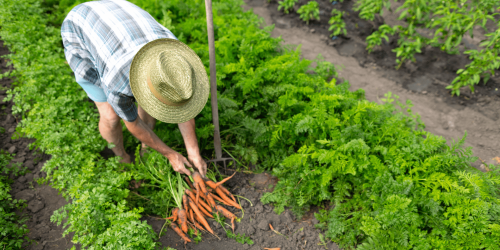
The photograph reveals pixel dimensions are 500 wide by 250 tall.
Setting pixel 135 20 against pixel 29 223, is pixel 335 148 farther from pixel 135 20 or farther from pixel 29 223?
pixel 29 223

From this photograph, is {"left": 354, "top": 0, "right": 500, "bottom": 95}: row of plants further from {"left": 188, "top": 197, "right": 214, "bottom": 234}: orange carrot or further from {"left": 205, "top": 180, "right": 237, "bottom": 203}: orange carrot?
{"left": 188, "top": 197, "right": 214, "bottom": 234}: orange carrot

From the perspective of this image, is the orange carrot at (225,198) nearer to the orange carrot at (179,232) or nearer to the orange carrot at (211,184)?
the orange carrot at (211,184)

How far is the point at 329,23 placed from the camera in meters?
5.68

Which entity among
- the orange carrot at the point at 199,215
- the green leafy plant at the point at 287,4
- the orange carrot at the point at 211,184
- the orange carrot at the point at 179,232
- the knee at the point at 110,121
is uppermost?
the green leafy plant at the point at 287,4

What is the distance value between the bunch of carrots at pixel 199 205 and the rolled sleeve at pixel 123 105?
94cm

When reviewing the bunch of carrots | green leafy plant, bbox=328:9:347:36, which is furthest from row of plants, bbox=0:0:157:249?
green leafy plant, bbox=328:9:347:36

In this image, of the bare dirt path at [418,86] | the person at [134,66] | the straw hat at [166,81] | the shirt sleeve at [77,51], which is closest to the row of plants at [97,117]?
the person at [134,66]

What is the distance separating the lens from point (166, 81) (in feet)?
6.17

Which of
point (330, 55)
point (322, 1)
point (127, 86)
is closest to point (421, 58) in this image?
point (330, 55)

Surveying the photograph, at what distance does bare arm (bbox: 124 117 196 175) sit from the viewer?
2.52 m

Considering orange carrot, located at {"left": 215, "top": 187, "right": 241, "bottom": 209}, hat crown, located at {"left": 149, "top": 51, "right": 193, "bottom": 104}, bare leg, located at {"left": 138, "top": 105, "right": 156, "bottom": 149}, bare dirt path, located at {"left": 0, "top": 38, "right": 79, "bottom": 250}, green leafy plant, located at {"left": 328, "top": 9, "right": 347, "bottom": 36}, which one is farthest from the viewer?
green leafy plant, located at {"left": 328, "top": 9, "right": 347, "bottom": 36}

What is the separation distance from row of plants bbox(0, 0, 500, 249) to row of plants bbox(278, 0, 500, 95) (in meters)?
1.70

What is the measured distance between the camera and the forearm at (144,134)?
2.51m

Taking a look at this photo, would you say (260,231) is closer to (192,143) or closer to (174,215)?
(174,215)
